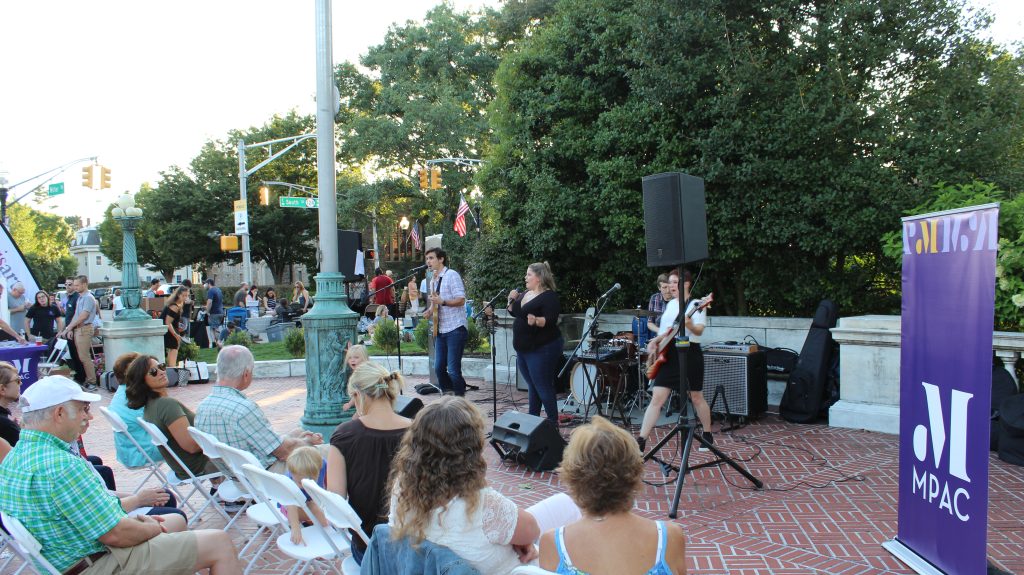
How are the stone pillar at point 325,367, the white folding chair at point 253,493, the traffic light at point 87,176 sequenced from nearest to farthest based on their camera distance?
the white folding chair at point 253,493, the stone pillar at point 325,367, the traffic light at point 87,176

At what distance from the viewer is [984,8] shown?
7953mm

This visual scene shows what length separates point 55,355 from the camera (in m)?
12.1

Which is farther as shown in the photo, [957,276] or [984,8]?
[984,8]

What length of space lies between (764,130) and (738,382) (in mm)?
3036

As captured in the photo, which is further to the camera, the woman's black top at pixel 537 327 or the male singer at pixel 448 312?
the male singer at pixel 448 312

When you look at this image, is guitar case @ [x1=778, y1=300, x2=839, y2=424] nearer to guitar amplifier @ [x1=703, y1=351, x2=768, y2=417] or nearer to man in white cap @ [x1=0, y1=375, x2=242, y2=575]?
→ guitar amplifier @ [x1=703, y1=351, x2=768, y2=417]

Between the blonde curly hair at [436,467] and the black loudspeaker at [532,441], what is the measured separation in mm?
3342

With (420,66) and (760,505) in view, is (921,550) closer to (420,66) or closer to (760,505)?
(760,505)

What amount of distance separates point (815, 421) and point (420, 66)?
2804 centimetres

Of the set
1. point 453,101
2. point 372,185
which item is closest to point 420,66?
point 453,101

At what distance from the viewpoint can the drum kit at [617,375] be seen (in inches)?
307

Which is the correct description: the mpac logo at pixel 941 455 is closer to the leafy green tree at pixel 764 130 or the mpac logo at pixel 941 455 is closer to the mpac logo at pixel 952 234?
the mpac logo at pixel 952 234

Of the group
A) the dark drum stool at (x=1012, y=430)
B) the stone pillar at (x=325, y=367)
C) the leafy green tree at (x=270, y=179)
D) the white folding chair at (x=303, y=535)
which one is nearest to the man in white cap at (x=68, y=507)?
the white folding chair at (x=303, y=535)

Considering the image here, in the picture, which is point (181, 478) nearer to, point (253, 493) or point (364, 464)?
point (253, 493)
